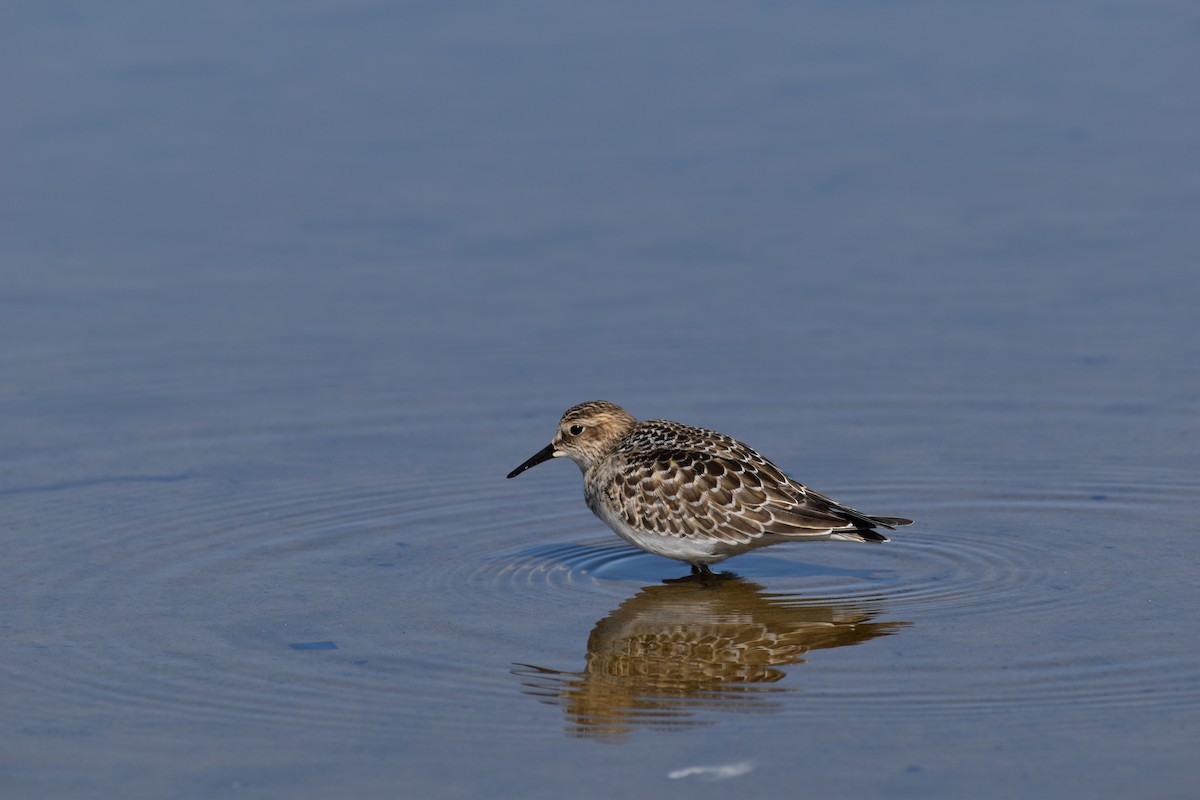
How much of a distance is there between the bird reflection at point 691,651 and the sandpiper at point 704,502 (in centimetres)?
29


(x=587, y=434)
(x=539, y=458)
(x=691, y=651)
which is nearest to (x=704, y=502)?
(x=587, y=434)

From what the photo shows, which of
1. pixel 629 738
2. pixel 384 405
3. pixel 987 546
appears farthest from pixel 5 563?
pixel 987 546

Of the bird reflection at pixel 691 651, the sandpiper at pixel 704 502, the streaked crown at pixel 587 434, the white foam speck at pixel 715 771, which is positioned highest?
the streaked crown at pixel 587 434

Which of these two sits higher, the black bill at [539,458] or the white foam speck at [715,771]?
the black bill at [539,458]

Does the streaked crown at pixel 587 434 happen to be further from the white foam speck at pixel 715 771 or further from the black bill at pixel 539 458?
the white foam speck at pixel 715 771

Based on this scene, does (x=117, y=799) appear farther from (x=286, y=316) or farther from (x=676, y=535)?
(x=286, y=316)

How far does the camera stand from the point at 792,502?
11.4 meters

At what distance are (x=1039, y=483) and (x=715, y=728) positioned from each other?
4.55 m

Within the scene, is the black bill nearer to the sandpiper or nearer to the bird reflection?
the sandpiper

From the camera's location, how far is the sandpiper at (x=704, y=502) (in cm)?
1128

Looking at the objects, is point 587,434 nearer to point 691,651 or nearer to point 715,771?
point 691,651

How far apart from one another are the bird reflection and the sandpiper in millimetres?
294

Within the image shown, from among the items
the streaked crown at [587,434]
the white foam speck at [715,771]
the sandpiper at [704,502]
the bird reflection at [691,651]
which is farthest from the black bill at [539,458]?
the white foam speck at [715,771]

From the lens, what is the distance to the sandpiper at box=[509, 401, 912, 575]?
37.0ft
